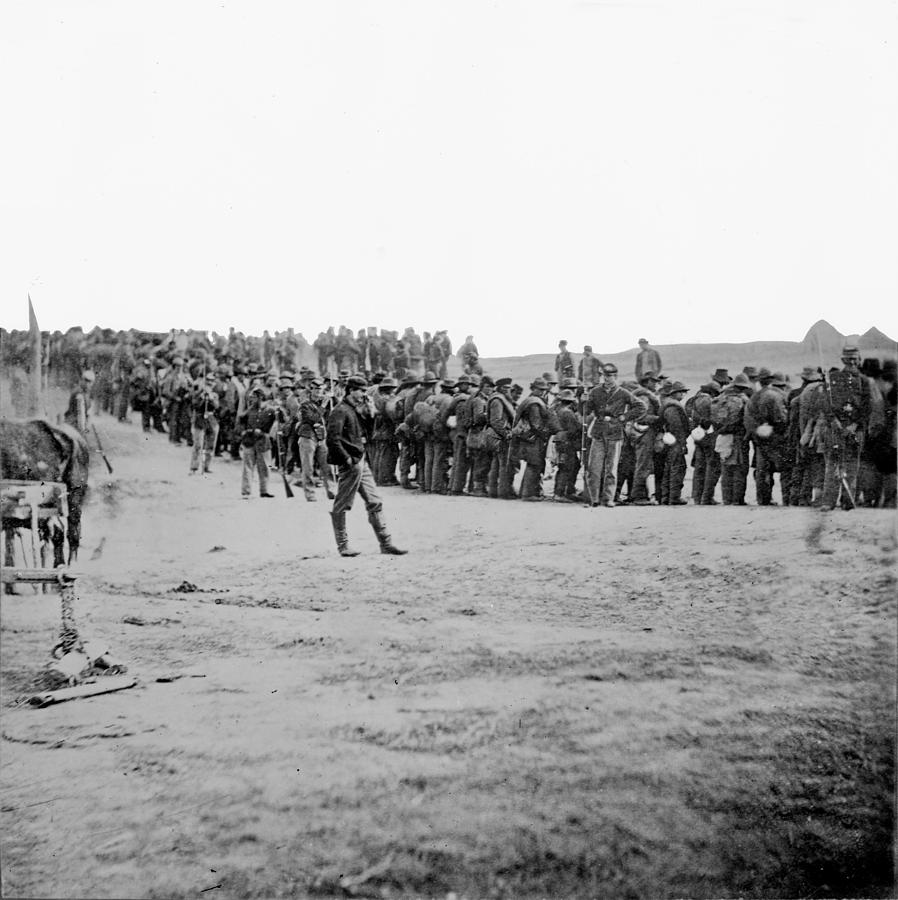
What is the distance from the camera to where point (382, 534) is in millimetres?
3740

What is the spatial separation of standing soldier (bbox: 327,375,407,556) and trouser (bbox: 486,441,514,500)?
1.73 ft

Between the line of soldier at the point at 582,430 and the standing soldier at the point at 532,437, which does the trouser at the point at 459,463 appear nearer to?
the line of soldier at the point at 582,430

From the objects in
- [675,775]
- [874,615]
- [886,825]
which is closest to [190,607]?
[675,775]

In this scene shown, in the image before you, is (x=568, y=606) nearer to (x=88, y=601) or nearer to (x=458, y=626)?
(x=458, y=626)

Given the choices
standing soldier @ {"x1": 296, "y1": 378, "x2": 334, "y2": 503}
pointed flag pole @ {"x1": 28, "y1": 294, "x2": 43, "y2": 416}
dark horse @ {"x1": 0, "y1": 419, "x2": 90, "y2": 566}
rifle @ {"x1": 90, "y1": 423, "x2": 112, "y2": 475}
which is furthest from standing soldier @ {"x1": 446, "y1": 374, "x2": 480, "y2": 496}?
pointed flag pole @ {"x1": 28, "y1": 294, "x2": 43, "y2": 416}

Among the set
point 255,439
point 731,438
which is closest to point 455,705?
point 255,439

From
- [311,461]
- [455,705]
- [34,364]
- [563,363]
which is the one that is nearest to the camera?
[455,705]

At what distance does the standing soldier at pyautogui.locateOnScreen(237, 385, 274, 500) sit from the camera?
3.79m

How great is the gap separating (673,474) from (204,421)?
214cm

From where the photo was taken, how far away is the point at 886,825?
3676 millimetres

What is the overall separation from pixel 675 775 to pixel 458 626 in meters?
1.07

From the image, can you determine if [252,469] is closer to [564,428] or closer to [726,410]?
[564,428]

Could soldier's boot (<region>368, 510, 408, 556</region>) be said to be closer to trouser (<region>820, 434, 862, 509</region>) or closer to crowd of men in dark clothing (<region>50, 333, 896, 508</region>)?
crowd of men in dark clothing (<region>50, 333, 896, 508</region>)

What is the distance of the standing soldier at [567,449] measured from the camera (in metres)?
3.88
